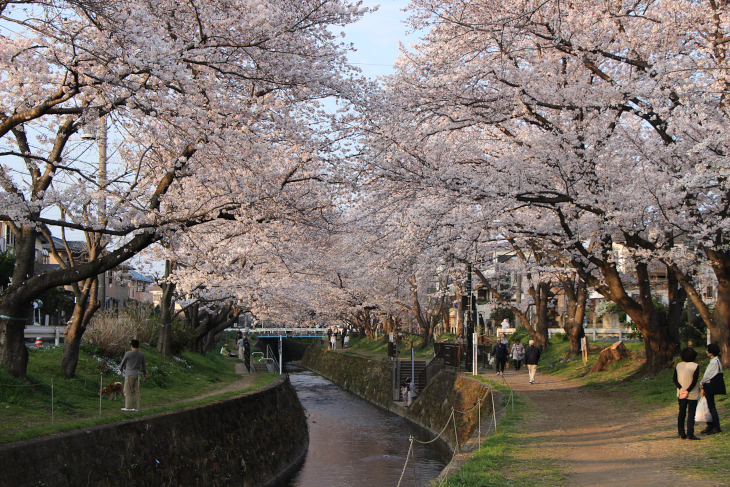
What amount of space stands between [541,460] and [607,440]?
205 centimetres

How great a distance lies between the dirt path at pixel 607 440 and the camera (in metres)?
7.62

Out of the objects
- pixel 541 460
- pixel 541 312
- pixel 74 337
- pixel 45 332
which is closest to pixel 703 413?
pixel 541 460

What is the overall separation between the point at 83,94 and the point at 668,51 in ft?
39.7

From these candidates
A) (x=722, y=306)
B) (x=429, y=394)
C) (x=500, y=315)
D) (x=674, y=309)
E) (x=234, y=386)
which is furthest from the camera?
(x=500, y=315)

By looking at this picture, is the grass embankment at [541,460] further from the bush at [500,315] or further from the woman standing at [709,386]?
the bush at [500,315]

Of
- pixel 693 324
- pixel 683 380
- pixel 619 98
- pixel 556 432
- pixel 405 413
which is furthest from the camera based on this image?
pixel 405 413

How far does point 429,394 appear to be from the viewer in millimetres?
25141

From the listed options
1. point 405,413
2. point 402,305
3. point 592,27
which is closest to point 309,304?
point 402,305

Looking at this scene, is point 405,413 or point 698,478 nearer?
point 698,478

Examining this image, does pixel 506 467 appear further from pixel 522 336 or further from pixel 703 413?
pixel 522 336

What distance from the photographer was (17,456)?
7.30 meters

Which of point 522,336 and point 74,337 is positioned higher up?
point 74,337

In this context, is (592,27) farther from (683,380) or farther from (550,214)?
(683,380)

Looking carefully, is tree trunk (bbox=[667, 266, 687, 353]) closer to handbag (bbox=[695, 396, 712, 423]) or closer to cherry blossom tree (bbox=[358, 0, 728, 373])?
cherry blossom tree (bbox=[358, 0, 728, 373])
